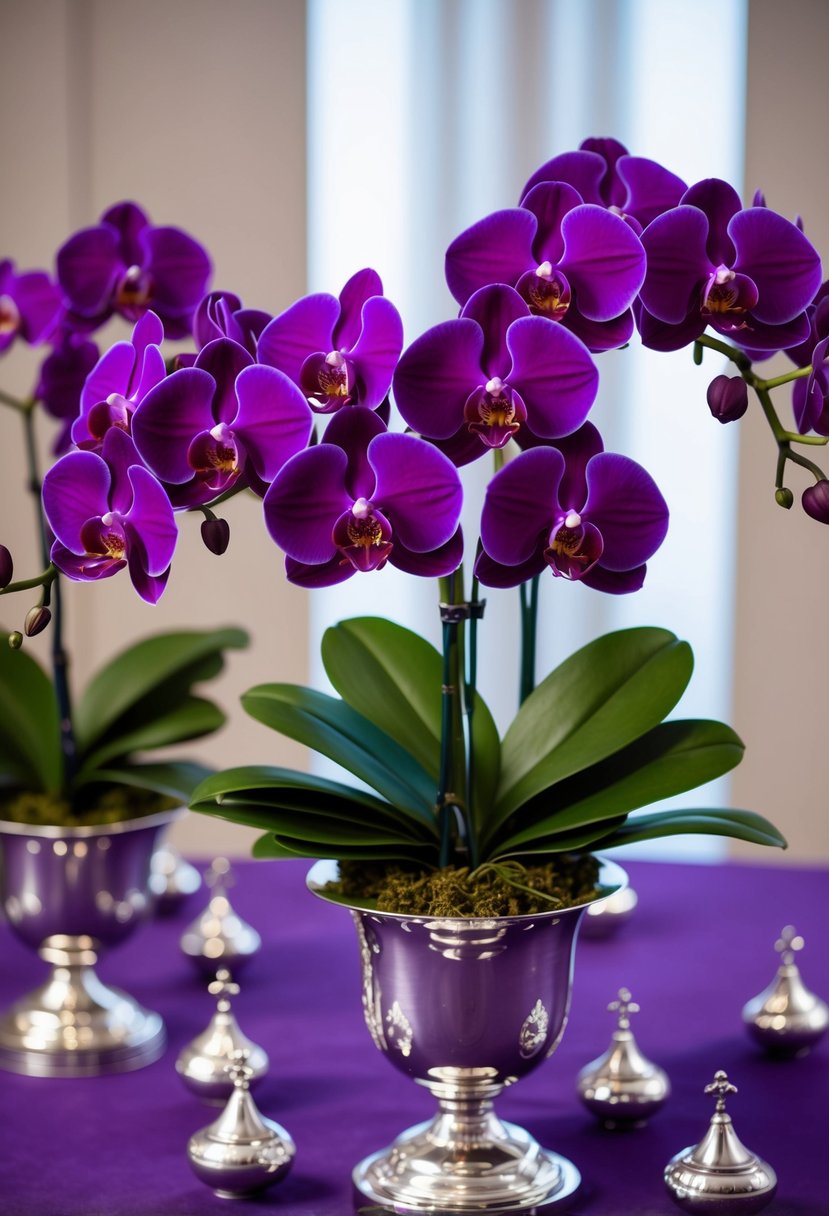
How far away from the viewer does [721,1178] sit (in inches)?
29.9

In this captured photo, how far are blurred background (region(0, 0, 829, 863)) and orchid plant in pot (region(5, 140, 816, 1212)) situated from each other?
2.16m


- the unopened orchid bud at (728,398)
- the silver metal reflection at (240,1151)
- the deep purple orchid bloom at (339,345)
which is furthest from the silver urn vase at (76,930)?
the unopened orchid bud at (728,398)

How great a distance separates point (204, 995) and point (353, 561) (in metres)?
0.58

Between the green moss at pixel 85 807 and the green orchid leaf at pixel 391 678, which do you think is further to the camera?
the green moss at pixel 85 807

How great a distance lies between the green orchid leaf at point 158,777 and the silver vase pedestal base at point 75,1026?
0.40 feet

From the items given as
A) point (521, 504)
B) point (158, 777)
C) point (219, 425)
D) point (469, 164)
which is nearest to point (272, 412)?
point (219, 425)

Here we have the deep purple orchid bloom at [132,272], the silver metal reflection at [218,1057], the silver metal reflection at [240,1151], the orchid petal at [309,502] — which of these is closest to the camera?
the orchid petal at [309,502]

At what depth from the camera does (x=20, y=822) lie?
1062 millimetres

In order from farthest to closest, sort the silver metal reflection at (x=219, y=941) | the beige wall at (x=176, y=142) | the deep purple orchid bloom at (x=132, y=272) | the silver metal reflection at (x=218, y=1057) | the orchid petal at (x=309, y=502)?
the beige wall at (x=176, y=142), the silver metal reflection at (x=219, y=941), the deep purple orchid bloom at (x=132, y=272), the silver metal reflection at (x=218, y=1057), the orchid petal at (x=309, y=502)

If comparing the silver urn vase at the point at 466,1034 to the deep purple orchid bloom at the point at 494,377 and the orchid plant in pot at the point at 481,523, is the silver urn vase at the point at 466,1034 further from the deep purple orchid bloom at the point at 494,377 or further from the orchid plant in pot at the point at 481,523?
the deep purple orchid bloom at the point at 494,377

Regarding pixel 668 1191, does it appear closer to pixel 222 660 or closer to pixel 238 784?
pixel 238 784

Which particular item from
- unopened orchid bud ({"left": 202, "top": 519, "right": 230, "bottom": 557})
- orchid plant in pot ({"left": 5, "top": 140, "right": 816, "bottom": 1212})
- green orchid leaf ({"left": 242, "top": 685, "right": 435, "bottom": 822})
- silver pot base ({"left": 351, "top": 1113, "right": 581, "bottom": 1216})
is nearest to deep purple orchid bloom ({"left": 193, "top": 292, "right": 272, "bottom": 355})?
orchid plant in pot ({"left": 5, "top": 140, "right": 816, "bottom": 1212})

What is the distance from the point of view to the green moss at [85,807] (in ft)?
3.51

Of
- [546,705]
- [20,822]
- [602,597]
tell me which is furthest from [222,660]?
[602,597]
